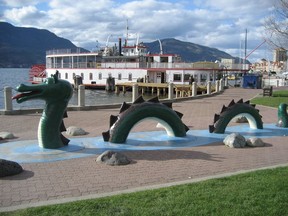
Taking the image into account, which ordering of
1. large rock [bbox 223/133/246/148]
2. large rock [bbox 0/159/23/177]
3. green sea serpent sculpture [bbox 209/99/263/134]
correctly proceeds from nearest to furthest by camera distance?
1. large rock [bbox 0/159/23/177]
2. large rock [bbox 223/133/246/148]
3. green sea serpent sculpture [bbox 209/99/263/134]

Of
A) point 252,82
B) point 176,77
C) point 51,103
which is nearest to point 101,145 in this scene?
point 51,103

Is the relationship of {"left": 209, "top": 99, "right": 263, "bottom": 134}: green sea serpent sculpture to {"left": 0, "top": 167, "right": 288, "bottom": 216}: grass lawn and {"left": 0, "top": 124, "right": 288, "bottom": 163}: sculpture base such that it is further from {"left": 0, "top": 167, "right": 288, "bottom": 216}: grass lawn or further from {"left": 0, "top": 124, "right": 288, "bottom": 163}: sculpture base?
{"left": 0, "top": 167, "right": 288, "bottom": 216}: grass lawn

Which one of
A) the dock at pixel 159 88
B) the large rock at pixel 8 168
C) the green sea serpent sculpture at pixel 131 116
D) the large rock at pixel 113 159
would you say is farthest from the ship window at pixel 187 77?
the large rock at pixel 8 168

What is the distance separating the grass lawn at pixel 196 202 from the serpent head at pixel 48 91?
394 centimetres

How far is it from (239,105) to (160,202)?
7.43m

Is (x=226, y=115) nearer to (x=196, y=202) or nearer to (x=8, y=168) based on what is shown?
(x=196, y=202)

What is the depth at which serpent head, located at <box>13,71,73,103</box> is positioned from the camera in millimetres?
8055

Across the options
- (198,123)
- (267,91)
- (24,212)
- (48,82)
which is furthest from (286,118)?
(267,91)

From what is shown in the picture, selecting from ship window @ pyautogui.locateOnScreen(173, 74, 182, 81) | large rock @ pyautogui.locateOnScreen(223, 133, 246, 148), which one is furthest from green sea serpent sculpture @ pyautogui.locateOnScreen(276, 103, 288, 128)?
ship window @ pyautogui.locateOnScreen(173, 74, 182, 81)

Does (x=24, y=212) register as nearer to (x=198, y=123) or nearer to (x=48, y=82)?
(x=48, y=82)

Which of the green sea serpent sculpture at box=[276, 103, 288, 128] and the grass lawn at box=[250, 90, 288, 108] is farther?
the grass lawn at box=[250, 90, 288, 108]

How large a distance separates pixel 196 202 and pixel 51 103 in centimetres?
483

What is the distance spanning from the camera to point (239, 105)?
11.6 metres

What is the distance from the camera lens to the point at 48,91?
8297 millimetres
